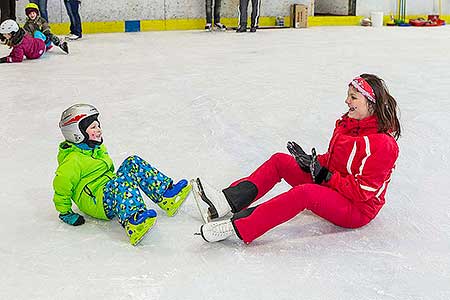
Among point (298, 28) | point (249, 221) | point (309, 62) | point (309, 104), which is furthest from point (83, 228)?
point (298, 28)

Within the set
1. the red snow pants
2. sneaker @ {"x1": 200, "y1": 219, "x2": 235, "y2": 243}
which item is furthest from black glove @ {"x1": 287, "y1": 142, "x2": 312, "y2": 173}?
sneaker @ {"x1": 200, "y1": 219, "x2": 235, "y2": 243}

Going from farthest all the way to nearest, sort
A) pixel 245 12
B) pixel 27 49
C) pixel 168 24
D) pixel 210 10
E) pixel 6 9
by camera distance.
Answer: pixel 168 24 → pixel 210 10 → pixel 245 12 → pixel 6 9 → pixel 27 49

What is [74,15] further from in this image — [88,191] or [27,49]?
[88,191]

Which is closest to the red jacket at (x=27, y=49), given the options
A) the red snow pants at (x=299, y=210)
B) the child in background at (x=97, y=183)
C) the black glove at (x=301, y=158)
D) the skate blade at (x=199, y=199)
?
the child in background at (x=97, y=183)

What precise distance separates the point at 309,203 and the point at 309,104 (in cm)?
257

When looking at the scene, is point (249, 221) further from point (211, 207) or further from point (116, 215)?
point (116, 215)

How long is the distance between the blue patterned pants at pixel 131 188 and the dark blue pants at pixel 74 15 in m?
7.81

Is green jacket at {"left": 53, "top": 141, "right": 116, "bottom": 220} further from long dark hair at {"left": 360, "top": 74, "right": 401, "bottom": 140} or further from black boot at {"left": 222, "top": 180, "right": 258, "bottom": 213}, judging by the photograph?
long dark hair at {"left": 360, "top": 74, "right": 401, "bottom": 140}

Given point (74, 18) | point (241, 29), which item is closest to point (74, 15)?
point (74, 18)

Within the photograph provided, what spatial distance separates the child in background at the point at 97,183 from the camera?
225 cm

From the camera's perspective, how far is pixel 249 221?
2203 millimetres

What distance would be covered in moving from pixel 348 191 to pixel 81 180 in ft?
3.24

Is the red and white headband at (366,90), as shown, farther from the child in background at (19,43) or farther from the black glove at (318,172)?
the child in background at (19,43)

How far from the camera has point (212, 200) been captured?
8.04 ft
